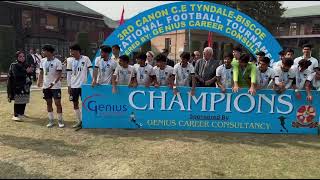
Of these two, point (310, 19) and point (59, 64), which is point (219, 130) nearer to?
point (59, 64)

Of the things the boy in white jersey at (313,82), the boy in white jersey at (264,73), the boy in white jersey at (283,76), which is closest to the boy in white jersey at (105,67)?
the boy in white jersey at (264,73)

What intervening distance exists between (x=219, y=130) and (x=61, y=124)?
11.2ft

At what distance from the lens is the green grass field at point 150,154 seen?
4738mm

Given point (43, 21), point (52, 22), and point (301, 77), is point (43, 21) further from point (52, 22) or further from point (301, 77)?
point (301, 77)

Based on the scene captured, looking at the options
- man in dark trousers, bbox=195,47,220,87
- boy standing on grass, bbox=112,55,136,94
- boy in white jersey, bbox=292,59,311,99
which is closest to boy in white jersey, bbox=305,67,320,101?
boy in white jersey, bbox=292,59,311,99

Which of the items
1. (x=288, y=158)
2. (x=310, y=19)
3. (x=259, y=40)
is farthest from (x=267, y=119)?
(x=310, y=19)

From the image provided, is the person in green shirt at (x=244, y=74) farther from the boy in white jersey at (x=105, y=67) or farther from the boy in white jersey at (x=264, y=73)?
the boy in white jersey at (x=105, y=67)

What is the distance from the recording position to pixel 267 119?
7141 mm

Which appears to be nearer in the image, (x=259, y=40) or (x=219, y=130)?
(x=219, y=130)

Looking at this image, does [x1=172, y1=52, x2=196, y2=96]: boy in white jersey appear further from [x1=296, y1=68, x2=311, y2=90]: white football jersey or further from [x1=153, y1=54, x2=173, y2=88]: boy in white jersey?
[x1=296, y1=68, x2=311, y2=90]: white football jersey

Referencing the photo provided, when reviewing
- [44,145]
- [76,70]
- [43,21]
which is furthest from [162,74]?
[43,21]

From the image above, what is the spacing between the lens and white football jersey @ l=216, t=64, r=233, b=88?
7172 mm

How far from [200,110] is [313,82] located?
243 centimetres

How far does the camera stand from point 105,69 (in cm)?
740
